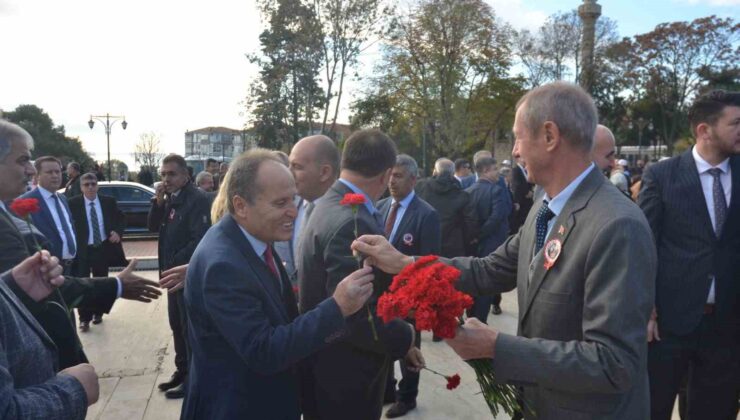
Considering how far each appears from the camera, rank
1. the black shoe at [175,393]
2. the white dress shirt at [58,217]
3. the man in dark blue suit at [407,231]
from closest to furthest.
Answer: the man in dark blue suit at [407,231]
the black shoe at [175,393]
the white dress shirt at [58,217]

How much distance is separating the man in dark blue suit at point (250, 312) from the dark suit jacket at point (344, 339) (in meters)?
0.31

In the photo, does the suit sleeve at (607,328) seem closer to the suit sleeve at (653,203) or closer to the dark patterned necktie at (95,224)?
the suit sleeve at (653,203)

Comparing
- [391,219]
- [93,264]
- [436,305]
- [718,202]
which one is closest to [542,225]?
[436,305]

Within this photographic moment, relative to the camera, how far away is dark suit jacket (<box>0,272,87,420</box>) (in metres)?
1.42

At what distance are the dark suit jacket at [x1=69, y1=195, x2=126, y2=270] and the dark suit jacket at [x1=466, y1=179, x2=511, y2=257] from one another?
5.27 m

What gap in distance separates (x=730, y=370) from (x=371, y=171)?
2465 mm

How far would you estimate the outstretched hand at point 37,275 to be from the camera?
2338 mm

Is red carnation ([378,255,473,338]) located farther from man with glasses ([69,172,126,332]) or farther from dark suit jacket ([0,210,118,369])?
man with glasses ([69,172,126,332])

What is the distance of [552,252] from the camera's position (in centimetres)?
191

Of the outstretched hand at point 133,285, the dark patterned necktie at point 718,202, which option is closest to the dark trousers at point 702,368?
the dark patterned necktie at point 718,202

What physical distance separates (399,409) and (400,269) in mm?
2547

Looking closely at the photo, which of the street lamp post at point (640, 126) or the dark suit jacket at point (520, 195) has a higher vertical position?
the street lamp post at point (640, 126)

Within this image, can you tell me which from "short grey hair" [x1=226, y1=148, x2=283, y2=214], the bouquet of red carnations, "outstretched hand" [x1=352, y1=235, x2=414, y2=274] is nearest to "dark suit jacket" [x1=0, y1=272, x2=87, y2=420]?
"short grey hair" [x1=226, y1=148, x2=283, y2=214]

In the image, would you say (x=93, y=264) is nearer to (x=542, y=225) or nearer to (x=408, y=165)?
(x=408, y=165)
